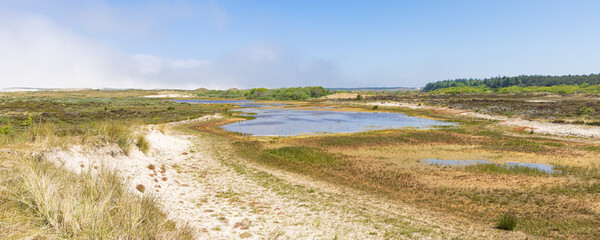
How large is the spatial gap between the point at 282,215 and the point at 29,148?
9360 mm

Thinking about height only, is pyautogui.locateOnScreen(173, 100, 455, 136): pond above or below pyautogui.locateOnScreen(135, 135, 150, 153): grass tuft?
below

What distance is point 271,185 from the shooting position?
13.4 m

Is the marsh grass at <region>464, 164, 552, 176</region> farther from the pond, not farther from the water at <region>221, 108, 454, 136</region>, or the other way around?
the water at <region>221, 108, 454, 136</region>

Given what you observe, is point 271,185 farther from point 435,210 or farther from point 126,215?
point 126,215

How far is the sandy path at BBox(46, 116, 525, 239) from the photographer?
332 inches

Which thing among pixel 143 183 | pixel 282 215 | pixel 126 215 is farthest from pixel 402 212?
pixel 143 183

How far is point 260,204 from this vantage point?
10828mm

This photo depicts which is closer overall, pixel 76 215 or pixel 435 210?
pixel 76 215

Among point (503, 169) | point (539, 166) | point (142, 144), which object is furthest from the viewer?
point (539, 166)

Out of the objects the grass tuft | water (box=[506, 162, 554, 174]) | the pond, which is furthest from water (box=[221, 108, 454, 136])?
water (box=[506, 162, 554, 174])

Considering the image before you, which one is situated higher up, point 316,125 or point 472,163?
point 316,125

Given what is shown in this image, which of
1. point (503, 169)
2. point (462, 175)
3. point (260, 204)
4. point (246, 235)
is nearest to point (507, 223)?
point (462, 175)

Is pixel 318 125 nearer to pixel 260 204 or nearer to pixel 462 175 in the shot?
pixel 462 175

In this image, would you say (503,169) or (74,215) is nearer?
(74,215)
